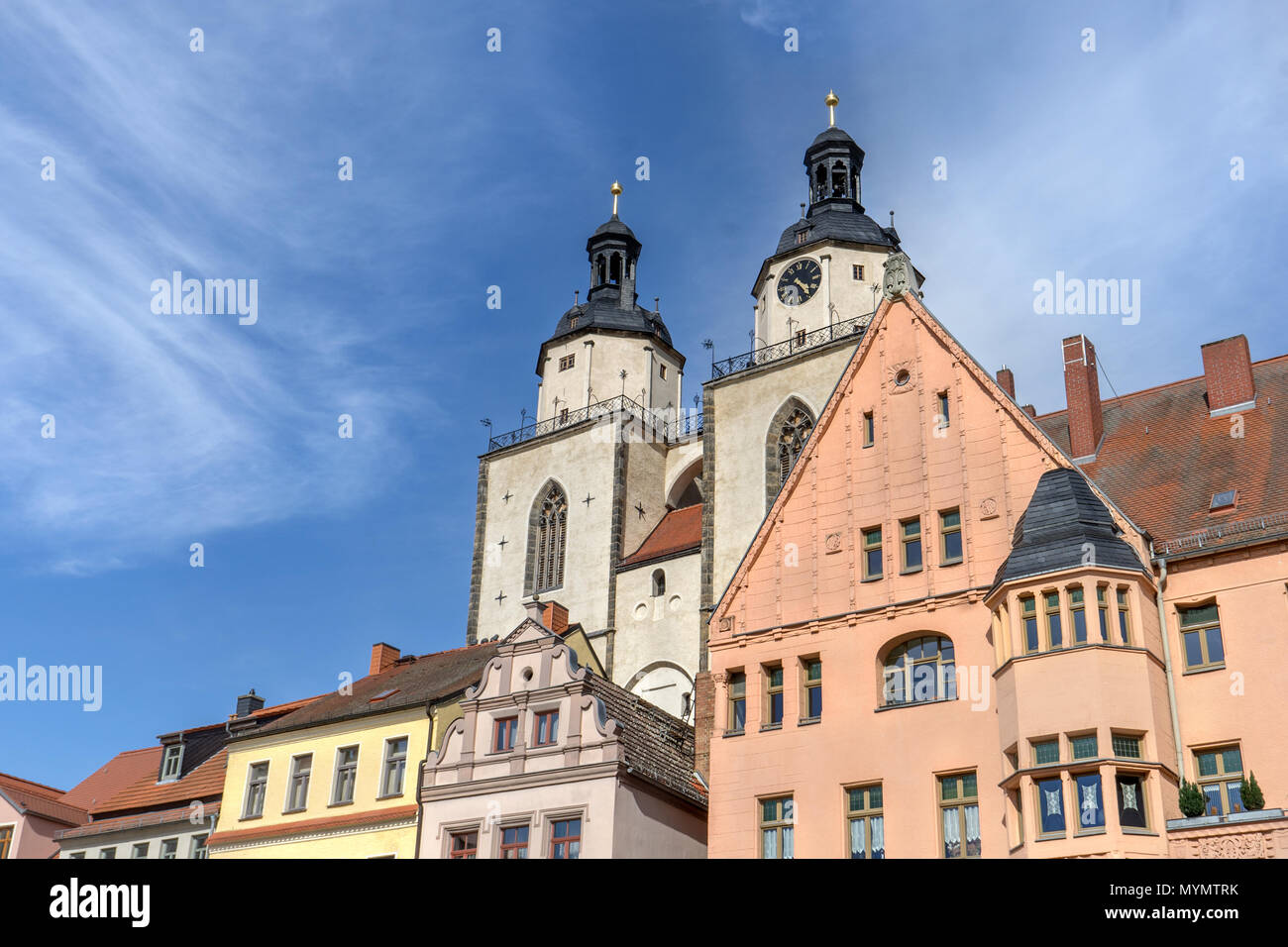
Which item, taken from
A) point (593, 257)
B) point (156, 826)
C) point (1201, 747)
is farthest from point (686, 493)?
point (1201, 747)

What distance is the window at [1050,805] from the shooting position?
24.6 metres

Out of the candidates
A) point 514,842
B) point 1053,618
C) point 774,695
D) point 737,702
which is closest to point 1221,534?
point 1053,618

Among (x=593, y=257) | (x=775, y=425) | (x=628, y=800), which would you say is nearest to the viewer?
(x=628, y=800)

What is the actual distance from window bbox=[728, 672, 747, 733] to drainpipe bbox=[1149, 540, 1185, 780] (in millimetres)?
8178

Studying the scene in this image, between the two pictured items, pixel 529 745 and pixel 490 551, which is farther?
pixel 490 551

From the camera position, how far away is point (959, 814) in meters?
26.6

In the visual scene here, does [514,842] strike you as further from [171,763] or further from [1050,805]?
[171,763]

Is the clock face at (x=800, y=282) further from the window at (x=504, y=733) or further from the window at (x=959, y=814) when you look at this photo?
the window at (x=959, y=814)

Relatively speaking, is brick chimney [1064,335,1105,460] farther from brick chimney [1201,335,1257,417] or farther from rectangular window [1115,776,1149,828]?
rectangular window [1115,776,1149,828]

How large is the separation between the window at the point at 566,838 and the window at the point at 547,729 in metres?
1.80

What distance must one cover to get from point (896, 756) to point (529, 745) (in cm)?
778

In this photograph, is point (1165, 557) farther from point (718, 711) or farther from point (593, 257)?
point (593, 257)

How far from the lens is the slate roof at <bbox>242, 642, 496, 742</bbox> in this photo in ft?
116
